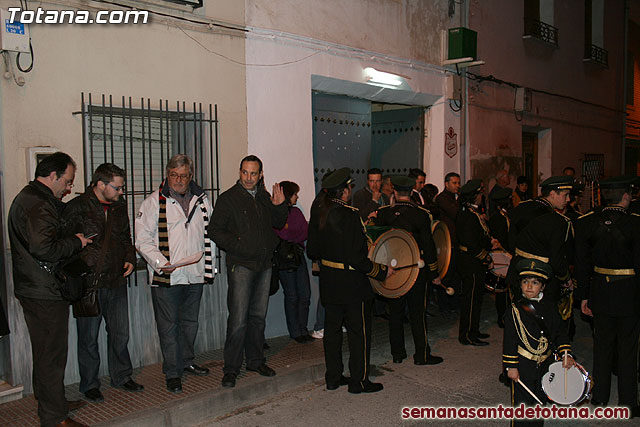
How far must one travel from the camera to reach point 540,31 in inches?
525

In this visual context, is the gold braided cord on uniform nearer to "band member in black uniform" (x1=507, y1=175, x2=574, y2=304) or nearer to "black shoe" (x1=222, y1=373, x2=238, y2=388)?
"band member in black uniform" (x1=507, y1=175, x2=574, y2=304)

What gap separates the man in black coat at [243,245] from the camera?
557 centimetres

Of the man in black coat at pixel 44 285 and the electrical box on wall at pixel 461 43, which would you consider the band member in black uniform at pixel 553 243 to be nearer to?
the man in black coat at pixel 44 285

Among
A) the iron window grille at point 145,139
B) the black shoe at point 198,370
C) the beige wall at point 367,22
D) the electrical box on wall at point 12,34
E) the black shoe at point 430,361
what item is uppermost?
the beige wall at point 367,22

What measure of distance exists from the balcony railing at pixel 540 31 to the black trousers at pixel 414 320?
8.44 metres

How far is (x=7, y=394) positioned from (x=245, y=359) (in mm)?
2273

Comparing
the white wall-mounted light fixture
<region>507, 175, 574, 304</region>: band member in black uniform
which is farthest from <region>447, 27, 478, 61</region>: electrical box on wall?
<region>507, 175, 574, 304</region>: band member in black uniform

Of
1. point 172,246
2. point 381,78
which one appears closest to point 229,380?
point 172,246

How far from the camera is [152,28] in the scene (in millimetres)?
6328

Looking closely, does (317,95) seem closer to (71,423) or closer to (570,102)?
(71,423)

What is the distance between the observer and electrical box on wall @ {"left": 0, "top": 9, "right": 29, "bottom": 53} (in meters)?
5.17

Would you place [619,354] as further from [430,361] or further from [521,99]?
[521,99]

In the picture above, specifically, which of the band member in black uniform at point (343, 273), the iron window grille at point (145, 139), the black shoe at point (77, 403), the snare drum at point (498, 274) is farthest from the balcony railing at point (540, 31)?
the black shoe at point (77, 403)

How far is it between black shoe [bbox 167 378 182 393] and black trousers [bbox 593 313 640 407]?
12.3ft
